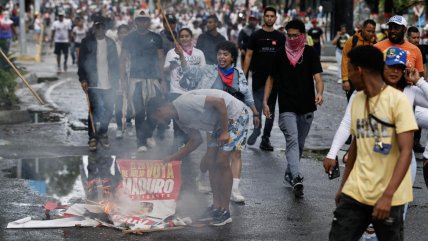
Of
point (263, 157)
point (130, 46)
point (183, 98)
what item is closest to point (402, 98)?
point (183, 98)

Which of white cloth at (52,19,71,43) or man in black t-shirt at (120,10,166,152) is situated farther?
white cloth at (52,19,71,43)

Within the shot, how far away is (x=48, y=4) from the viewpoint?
5906cm

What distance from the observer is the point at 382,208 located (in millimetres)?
4664

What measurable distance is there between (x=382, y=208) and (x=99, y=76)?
6987 mm

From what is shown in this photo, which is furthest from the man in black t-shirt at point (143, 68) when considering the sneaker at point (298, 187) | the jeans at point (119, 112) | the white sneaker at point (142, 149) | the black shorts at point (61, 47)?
the black shorts at point (61, 47)

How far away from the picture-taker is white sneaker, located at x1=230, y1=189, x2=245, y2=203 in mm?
8055

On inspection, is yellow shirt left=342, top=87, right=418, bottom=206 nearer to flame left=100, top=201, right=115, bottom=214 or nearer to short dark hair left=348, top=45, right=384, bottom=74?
short dark hair left=348, top=45, right=384, bottom=74

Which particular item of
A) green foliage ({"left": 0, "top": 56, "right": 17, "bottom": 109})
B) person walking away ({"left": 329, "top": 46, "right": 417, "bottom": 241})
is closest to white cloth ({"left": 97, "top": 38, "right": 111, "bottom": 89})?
green foliage ({"left": 0, "top": 56, "right": 17, "bottom": 109})

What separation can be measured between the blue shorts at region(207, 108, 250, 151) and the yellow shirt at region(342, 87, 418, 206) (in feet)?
8.31

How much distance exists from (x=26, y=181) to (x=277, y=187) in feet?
7.69

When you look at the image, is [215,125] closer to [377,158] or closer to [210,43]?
[377,158]

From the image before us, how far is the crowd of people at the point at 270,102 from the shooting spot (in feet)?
15.7

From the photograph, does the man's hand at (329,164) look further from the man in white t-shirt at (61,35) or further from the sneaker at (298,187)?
the man in white t-shirt at (61,35)

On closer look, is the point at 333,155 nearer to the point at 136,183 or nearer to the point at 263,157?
the point at 136,183
